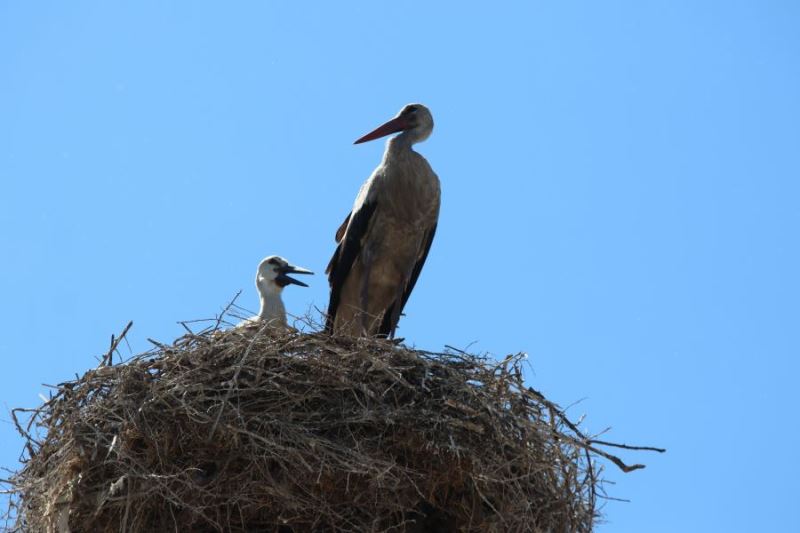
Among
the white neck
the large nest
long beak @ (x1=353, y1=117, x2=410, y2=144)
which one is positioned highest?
long beak @ (x1=353, y1=117, x2=410, y2=144)

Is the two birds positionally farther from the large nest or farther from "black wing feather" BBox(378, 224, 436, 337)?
the large nest

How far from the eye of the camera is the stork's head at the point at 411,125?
8922mm

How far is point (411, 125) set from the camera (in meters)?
8.98

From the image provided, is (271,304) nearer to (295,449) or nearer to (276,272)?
(276,272)

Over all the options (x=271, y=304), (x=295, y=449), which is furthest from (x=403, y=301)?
(x=295, y=449)

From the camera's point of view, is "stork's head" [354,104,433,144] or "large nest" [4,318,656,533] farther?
"stork's head" [354,104,433,144]

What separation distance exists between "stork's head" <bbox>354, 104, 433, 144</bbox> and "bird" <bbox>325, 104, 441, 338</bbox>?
25 cm

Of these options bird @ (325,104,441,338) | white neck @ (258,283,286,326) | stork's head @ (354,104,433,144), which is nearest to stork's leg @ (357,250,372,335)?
bird @ (325,104,441,338)

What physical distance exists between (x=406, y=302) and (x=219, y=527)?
3.12 metres

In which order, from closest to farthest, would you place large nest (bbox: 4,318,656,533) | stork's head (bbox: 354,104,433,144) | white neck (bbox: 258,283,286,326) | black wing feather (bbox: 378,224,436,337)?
1. large nest (bbox: 4,318,656,533)
2. white neck (bbox: 258,283,286,326)
3. black wing feather (bbox: 378,224,436,337)
4. stork's head (bbox: 354,104,433,144)

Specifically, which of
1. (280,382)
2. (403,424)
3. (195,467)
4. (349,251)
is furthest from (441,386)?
(349,251)

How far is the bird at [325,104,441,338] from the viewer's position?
8.47 meters

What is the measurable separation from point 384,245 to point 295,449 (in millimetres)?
2913

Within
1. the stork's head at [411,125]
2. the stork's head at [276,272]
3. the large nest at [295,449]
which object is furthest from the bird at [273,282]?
the large nest at [295,449]
